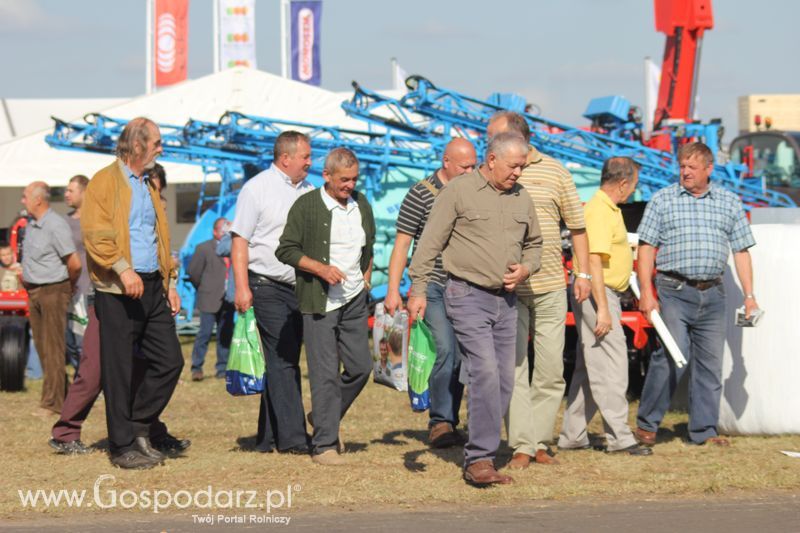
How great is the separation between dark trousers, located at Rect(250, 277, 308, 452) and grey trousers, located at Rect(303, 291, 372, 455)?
0.23 m

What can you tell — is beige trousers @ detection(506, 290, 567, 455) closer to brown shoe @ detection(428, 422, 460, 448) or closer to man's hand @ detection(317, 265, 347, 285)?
brown shoe @ detection(428, 422, 460, 448)

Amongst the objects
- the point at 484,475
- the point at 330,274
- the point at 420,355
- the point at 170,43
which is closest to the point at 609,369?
the point at 420,355

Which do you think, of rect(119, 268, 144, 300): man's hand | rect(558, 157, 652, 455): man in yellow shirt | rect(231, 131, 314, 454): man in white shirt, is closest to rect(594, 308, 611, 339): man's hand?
rect(558, 157, 652, 455): man in yellow shirt

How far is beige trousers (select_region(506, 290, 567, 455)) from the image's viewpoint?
6.94 metres

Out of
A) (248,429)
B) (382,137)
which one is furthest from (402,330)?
(382,137)

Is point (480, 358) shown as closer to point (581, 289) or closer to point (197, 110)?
point (581, 289)

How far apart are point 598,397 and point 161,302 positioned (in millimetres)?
2699

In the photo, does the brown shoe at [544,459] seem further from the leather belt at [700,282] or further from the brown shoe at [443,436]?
the leather belt at [700,282]

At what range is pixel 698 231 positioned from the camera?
25.3 feet

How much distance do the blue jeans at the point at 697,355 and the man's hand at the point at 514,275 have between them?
1755 millimetres

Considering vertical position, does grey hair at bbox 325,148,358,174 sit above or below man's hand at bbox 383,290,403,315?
above

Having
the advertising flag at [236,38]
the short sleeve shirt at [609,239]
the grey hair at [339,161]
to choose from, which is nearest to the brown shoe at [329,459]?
the grey hair at [339,161]

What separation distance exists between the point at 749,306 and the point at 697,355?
0.49 m

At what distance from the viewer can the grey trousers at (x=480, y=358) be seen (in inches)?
252
